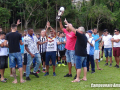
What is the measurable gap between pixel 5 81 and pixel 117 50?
6.26 metres

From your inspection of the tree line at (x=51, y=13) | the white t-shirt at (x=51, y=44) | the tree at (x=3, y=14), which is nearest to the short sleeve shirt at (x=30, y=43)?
the white t-shirt at (x=51, y=44)

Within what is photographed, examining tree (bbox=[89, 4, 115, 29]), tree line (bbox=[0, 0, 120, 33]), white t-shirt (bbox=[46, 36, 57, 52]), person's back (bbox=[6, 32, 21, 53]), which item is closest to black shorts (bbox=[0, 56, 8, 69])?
person's back (bbox=[6, 32, 21, 53])

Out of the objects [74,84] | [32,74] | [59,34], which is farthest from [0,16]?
[74,84]

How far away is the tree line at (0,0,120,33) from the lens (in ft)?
125

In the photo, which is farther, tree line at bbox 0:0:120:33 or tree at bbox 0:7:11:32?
tree line at bbox 0:0:120:33

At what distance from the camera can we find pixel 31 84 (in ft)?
18.9

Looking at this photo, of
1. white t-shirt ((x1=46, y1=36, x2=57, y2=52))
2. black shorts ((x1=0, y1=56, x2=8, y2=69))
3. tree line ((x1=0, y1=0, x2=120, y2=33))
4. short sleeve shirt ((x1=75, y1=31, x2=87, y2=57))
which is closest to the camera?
short sleeve shirt ((x1=75, y1=31, x2=87, y2=57))

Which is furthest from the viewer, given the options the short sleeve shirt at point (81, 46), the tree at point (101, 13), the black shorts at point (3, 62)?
the tree at point (101, 13)

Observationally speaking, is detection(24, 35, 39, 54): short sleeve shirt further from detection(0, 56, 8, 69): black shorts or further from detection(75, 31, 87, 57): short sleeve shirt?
detection(75, 31, 87, 57): short sleeve shirt

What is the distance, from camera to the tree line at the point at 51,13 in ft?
125

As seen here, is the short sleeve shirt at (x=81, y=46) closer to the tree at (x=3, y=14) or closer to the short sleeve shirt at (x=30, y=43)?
the short sleeve shirt at (x=30, y=43)

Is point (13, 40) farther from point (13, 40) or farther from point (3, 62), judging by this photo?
point (3, 62)

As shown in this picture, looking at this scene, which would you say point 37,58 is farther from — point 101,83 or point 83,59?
point 101,83

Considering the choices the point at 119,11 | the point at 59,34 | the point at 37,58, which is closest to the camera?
the point at 37,58
